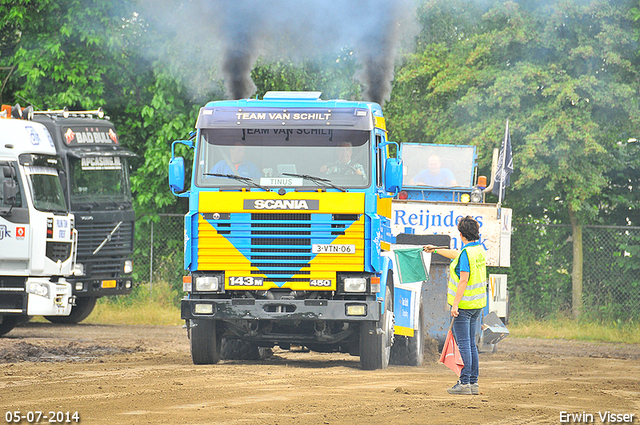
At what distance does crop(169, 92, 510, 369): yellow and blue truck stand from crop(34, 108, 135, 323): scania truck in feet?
21.8

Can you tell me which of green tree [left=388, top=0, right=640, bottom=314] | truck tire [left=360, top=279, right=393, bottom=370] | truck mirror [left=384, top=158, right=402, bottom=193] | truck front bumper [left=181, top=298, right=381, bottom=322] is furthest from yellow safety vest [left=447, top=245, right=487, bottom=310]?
green tree [left=388, top=0, right=640, bottom=314]

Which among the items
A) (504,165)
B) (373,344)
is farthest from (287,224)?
(504,165)

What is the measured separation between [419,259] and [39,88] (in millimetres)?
13319

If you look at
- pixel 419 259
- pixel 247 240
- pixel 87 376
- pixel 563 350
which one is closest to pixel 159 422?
pixel 87 376

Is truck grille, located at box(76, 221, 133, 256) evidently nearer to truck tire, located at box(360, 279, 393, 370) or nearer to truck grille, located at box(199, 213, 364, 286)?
truck grille, located at box(199, 213, 364, 286)

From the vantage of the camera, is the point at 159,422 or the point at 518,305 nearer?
the point at 159,422

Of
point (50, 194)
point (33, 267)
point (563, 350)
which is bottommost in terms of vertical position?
point (563, 350)

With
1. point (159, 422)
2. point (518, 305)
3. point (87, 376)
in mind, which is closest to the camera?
point (159, 422)

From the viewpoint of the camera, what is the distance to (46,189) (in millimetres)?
17328

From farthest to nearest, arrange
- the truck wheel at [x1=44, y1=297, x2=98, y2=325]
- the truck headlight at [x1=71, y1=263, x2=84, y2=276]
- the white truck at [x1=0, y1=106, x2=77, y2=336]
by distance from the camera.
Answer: the truck wheel at [x1=44, y1=297, x2=98, y2=325] < the truck headlight at [x1=71, y1=263, x2=84, y2=276] < the white truck at [x1=0, y1=106, x2=77, y2=336]

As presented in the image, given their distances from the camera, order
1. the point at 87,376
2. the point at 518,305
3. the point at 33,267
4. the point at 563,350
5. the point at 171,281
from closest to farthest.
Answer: the point at 87,376, the point at 33,267, the point at 563,350, the point at 518,305, the point at 171,281

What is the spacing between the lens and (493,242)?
17.2 meters

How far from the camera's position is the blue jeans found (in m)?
10.5

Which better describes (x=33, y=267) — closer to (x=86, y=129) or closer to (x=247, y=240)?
(x=86, y=129)
